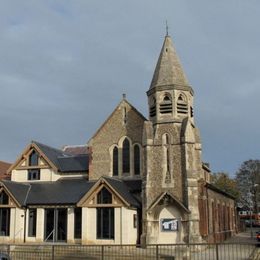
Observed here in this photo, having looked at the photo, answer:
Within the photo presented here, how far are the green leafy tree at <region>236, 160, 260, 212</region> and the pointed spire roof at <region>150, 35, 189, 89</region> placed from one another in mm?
41874

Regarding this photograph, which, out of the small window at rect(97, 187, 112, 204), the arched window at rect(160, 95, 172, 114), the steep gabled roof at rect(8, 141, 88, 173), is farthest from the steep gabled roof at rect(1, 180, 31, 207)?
the arched window at rect(160, 95, 172, 114)

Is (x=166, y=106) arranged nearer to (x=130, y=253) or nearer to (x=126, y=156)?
(x=126, y=156)

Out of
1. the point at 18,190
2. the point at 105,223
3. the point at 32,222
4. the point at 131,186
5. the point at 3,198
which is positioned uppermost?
the point at 131,186

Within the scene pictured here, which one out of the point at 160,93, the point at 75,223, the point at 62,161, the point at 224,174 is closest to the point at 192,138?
the point at 160,93

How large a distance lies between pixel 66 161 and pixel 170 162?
12.0 metres

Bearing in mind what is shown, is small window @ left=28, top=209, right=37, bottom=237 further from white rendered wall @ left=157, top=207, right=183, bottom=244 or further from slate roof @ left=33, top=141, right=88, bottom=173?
white rendered wall @ left=157, top=207, right=183, bottom=244

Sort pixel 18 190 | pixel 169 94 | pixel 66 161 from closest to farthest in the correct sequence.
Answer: pixel 169 94, pixel 18 190, pixel 66 161

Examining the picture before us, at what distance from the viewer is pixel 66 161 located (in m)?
41.3

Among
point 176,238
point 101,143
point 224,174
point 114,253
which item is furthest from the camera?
point 224,174

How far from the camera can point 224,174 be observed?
81.6 m

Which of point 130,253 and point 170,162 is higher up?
point 170,162

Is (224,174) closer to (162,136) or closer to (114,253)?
(162,136)

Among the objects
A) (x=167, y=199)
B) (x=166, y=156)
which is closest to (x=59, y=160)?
(x=166, y=156)

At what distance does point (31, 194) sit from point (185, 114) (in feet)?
47.8
